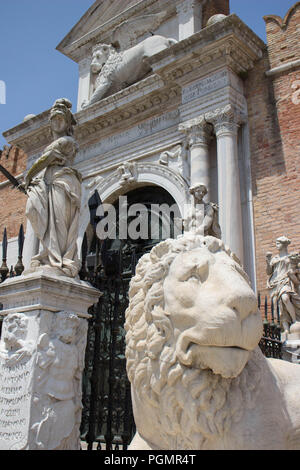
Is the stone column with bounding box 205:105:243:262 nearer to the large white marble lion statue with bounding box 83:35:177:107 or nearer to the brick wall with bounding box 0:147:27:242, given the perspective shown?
the large white marble lion statue with bounding box 83:35:177:107

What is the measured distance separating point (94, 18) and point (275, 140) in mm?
6441

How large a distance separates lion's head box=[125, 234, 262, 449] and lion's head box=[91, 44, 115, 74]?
10.1m

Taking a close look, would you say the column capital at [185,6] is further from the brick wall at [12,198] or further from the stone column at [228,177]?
the brick wall at [12,198]

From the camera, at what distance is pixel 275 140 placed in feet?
25.0

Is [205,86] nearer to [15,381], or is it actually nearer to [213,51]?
[213,51]

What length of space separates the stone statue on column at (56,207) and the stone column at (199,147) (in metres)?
4.19

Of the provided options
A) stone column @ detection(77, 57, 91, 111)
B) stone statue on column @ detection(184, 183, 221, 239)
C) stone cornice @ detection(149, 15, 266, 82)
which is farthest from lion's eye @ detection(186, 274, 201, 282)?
stone column @ detection(77, 57, 91, 111)

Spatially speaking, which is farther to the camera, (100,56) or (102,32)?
(102,32)

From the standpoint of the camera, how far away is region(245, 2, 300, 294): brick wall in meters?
7.13

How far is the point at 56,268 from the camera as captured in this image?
3.22 meters

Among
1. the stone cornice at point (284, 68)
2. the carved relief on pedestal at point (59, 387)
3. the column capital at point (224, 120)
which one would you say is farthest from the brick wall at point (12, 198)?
the carved relief on pedestal at point (59, 387)

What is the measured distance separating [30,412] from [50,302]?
0.75 meters

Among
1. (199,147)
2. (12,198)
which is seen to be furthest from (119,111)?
(12,198)

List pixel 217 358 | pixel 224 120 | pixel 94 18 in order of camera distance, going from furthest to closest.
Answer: pixel 94 18 < pixel 224 120 < pixel 217 358
